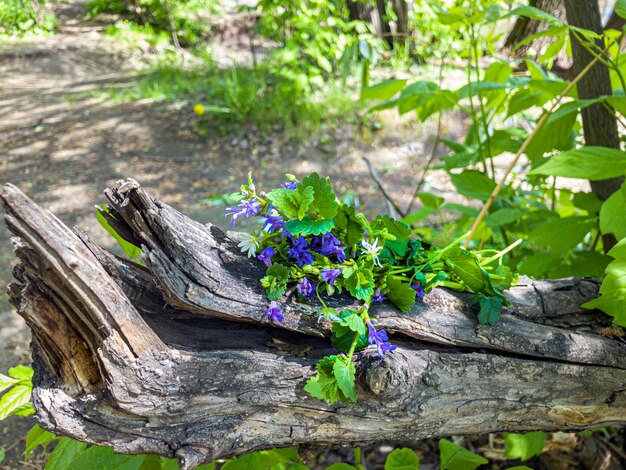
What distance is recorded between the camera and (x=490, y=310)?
4.45 feet

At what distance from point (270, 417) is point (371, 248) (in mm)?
485

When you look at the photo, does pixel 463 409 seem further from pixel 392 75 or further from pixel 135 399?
pixel 392 75

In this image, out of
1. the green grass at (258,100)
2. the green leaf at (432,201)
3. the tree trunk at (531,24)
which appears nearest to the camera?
the green leaf at (432,201)

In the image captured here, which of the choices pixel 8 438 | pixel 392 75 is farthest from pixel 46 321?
pixel 392 75

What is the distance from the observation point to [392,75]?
23.1 feet

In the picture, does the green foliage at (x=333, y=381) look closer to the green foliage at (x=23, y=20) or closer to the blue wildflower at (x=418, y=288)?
the blue wildflower at (x=418, y=288)

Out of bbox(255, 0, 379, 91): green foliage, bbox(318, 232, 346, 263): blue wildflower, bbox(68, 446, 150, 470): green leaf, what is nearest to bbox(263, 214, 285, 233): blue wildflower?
bbox(318, 232, 346, 263): blue wildflower

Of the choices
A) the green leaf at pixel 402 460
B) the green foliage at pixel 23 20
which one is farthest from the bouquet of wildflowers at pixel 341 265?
the green foliage at pixel 23 20

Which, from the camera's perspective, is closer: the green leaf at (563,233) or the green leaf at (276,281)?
the green leaf at (276,281)

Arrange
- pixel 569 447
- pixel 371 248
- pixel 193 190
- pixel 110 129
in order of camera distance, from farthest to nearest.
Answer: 1. pixel 110 129
2. pixel 193 190
3. pixel 569 447
4. pixel 371 248

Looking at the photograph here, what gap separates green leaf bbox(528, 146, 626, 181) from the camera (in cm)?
147

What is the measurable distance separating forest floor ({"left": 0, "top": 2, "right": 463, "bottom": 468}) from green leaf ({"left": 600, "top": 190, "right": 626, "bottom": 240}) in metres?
2.68

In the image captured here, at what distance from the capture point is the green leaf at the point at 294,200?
1.17 meters

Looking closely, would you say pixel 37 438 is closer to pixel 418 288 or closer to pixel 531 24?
pixel 418 288
